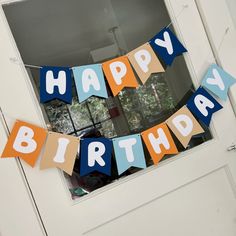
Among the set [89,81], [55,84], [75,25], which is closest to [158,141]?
[89,81]

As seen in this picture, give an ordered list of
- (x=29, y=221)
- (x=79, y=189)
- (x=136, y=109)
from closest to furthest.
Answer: (x=29, y=221) → (x=79, y=189) → (x=136, y=109)

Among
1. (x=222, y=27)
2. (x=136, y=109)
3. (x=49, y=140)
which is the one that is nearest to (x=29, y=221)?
(x=49, y=140)

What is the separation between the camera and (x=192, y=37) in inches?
63.4

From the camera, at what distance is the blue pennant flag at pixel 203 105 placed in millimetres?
1569

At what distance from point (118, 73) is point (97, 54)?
0.14 metres

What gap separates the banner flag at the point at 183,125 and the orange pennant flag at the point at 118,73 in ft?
0.83

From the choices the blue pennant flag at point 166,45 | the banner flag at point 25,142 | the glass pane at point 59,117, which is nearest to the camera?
the banner flag at point 25,142

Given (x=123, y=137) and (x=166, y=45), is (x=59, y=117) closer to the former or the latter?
(x=123, y=137)

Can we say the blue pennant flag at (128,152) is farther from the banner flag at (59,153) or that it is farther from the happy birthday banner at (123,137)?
the banner flag at (59,153)

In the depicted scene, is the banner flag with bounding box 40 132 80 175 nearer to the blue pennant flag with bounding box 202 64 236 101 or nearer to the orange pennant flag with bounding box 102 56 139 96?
the orange pennant flag with bounding box 102 56 139 96

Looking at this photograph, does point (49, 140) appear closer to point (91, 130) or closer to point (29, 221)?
point (91, 130)

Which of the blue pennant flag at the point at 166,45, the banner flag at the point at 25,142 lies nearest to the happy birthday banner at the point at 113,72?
the blue pennant flag at the point at 166,45

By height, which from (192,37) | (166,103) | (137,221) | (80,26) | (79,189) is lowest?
(137,221)

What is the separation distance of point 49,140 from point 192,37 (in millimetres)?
842
